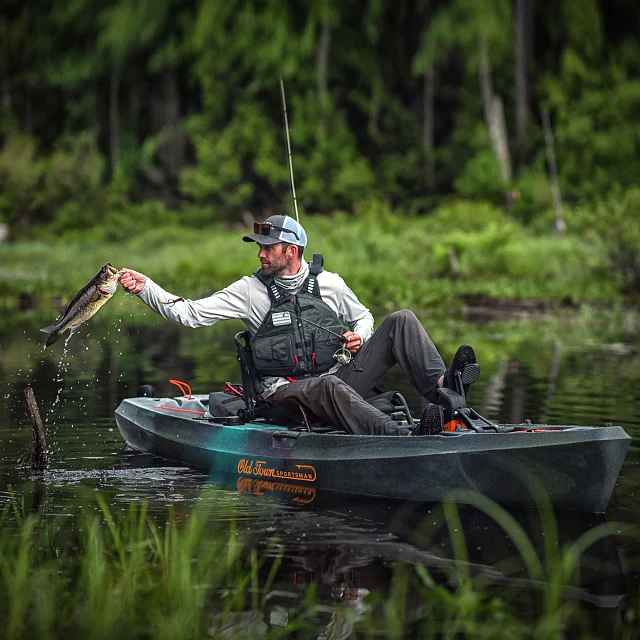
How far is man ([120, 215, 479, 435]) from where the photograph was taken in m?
8.45

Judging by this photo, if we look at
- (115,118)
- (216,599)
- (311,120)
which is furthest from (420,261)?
(216,599)

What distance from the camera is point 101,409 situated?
12.4 m

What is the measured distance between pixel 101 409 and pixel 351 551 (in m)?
5.97

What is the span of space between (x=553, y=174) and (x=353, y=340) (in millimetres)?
28243

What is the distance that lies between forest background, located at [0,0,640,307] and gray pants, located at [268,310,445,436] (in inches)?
921

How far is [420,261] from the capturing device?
29.1 metres

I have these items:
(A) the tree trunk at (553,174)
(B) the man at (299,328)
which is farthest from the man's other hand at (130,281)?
(A) the tree trunk at (553,174)

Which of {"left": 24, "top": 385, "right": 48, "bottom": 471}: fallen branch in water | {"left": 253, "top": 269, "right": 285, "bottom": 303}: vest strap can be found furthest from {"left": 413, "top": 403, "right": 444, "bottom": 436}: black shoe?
{"left": 24, "top": 385, "right": 48, "bottom": 471}: fallen branch in water

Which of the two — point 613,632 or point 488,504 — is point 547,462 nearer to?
point 488,504

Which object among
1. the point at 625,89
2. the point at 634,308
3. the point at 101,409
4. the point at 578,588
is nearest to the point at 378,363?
the point at 578,588

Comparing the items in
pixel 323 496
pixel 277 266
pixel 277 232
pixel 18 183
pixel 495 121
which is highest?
pixel 495 121

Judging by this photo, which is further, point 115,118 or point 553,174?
point 115,118

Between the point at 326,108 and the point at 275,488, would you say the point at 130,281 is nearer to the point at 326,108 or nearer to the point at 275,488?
the point at 275,488

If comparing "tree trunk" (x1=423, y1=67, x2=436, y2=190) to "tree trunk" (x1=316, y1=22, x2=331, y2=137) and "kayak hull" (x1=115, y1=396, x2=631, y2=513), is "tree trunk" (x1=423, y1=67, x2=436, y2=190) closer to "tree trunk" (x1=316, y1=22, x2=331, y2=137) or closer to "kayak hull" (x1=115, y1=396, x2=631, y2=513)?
"tree trunk" (x1=316, y1=22, x2=331, y2=137)
